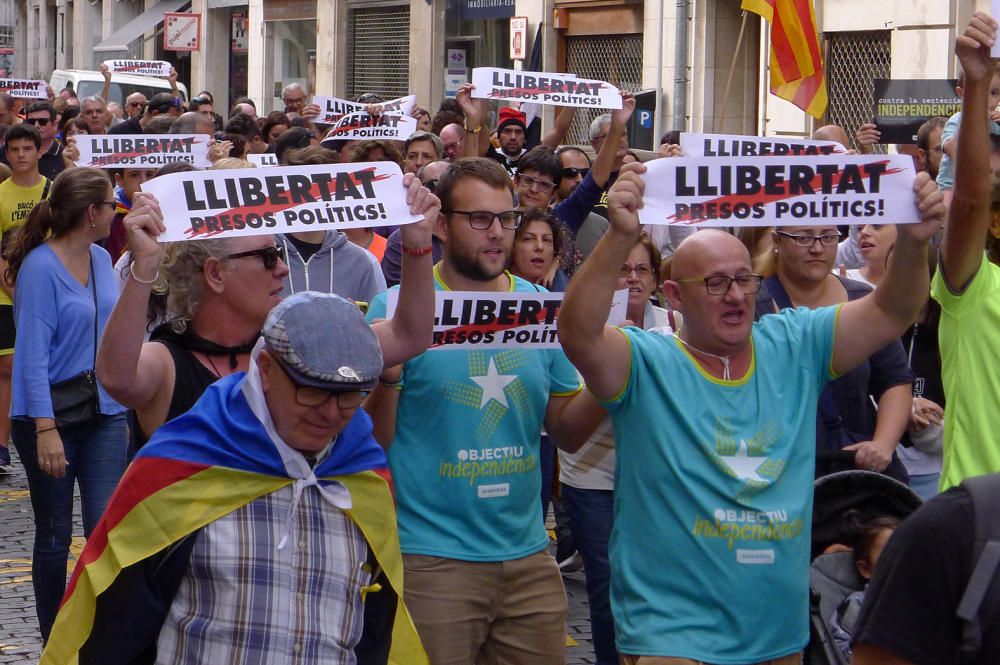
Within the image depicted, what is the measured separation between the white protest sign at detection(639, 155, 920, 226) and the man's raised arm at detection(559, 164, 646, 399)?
0.36 feet

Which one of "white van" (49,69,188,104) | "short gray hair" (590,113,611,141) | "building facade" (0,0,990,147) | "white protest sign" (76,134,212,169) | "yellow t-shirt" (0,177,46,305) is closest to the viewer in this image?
"white protest sign" (76,134,212,169)

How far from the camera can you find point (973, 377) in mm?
4125

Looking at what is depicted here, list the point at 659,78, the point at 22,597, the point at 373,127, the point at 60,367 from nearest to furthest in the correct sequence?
1. the point at 60,367
2. the point at 22,597
3. the point at 373,127
4. the point at 659,78

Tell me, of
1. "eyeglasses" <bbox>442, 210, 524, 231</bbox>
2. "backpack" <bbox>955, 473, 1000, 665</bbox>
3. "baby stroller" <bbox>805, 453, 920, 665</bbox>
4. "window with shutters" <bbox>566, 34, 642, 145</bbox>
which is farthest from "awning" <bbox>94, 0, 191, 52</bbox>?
"backpack" <bbox>955, 473, 1000, 665</bbox>

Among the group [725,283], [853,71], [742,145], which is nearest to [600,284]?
[725,283]

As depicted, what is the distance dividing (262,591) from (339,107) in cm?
1032

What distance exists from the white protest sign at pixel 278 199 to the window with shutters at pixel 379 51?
82.1 feet

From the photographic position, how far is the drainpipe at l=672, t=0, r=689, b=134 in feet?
65.6

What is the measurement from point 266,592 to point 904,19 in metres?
14.6

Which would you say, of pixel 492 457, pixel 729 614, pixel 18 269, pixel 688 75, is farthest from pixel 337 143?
pixel 688 75

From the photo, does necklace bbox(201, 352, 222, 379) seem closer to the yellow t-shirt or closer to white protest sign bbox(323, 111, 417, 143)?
the yellow t-shirt

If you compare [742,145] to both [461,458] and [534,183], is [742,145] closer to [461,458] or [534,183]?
[534,183]

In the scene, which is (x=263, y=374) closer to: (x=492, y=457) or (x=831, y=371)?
(x=492, y=457)

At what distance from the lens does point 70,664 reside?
307 centimetres
